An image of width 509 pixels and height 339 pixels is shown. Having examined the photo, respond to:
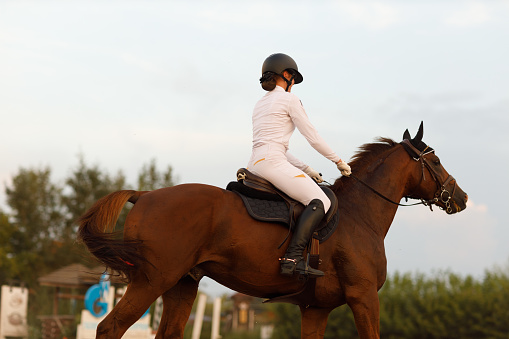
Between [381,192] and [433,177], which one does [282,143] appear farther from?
[433,177]

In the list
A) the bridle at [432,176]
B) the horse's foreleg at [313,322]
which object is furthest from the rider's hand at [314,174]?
the horse's foreleg at [313,322]

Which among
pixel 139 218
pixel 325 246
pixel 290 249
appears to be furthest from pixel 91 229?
pixel 325 246

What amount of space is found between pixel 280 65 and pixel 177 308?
2776mm

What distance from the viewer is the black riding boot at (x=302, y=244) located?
5.95 metres

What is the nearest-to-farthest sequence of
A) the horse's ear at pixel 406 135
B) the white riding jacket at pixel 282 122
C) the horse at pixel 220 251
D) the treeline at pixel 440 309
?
the horse at pixel 220 251
the white riding jacket at pixel 282 122
the horse's ear at pixel 406 135
the treeline at pixel 440 309

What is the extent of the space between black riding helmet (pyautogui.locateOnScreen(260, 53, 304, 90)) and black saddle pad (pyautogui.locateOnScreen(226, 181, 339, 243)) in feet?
4.31

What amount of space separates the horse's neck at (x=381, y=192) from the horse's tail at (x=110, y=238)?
2453mm

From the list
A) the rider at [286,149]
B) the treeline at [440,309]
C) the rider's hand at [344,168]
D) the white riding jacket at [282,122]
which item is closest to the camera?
the rider at [286,149]

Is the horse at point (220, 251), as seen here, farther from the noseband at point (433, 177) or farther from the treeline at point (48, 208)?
the treeline at point (48, 208)

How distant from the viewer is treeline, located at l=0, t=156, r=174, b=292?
43.8 m

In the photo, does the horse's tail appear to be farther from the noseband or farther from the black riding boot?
the noseband

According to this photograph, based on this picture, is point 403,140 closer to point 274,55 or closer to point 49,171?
point 274,55

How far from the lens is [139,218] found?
225 inches

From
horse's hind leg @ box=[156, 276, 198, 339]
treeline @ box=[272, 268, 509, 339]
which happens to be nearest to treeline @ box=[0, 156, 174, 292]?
treeline @ box=[272, 268, 509, 339]
